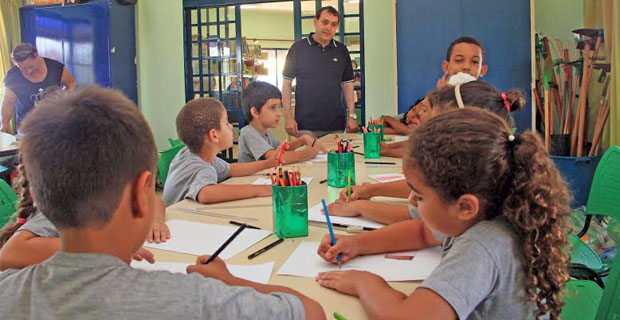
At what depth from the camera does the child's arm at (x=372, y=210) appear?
135 centimetres

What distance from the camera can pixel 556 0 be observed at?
15.2 feet

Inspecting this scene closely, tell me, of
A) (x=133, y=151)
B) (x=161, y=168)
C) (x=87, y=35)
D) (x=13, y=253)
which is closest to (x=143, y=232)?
(x=133, y=151)

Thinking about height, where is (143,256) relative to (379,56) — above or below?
below

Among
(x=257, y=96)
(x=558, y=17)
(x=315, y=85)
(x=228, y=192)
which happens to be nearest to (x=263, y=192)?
(x=228, y=192)

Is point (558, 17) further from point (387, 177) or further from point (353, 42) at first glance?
point (387, 177)

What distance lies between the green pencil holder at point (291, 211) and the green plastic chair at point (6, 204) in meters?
0.83

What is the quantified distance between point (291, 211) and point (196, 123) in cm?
86

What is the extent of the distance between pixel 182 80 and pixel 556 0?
4451mm

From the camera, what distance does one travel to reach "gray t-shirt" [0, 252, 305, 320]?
1.94 ft

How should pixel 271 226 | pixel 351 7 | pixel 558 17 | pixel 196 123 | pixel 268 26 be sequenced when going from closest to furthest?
pixel 271 226 → pixel 196 123 → pixel 558 17 → pixel 351 7 → pixel 268 26

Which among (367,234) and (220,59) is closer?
(367,234)

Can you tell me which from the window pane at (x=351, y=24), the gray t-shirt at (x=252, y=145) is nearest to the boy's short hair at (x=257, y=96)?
the gray t-shirt at (x=252, y=145)

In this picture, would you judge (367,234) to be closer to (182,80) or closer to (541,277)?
(541,277)

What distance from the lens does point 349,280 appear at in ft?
3.00
